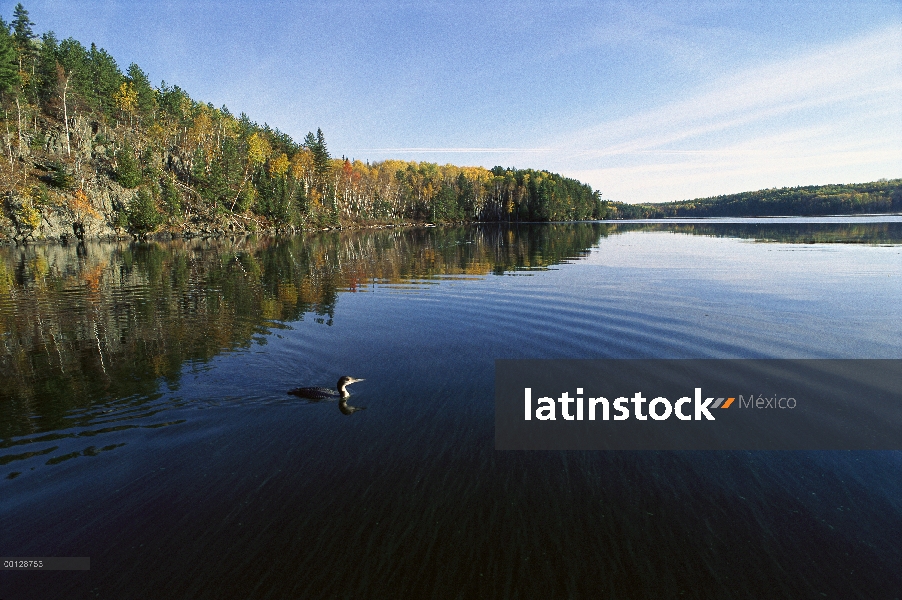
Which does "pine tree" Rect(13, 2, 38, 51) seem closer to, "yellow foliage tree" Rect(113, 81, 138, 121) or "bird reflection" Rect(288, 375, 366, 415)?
"yellow foliage tree" Rect(113, 81, 138, 121)

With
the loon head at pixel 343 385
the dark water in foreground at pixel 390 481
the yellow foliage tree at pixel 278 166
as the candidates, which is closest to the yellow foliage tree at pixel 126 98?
the yellow foliage tree at pixel 278 166

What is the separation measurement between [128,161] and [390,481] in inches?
4254

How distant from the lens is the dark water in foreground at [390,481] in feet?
20.3

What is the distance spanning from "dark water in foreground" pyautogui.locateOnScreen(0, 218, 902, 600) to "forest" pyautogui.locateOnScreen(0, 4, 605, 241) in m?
81.0

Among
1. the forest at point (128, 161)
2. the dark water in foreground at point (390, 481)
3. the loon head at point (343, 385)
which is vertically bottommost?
the dark water in foreground at point (390, 481)

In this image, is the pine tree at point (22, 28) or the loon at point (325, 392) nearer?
the loon at point (325, 392)

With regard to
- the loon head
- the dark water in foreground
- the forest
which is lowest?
the dark water in foreground

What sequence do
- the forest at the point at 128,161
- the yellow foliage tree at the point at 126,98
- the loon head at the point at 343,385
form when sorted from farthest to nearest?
the yellow foliage tree at the point at 126,98, the forest at the point at 128,161, the loon head at the point at 343,385

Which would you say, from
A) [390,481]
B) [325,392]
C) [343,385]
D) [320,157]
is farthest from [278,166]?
[390,481]

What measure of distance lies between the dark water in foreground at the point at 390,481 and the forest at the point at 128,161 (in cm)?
8097

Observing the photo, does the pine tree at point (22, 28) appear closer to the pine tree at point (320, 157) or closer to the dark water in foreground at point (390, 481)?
the pine tree at point (320, 157)

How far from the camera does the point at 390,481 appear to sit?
8344mm

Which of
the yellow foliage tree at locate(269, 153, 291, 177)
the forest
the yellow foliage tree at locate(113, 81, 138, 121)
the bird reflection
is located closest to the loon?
the bird reflection

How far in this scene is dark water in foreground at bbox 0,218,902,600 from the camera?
618 centimetres
